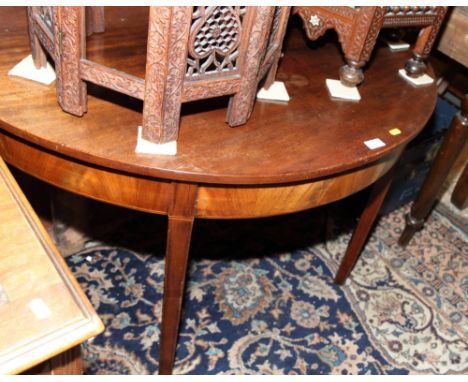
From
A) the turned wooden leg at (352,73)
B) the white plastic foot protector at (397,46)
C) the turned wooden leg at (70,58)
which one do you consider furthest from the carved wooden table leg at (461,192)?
the turned wooden leg at (70,58)

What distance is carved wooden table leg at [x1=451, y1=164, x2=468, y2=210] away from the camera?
1.83 m

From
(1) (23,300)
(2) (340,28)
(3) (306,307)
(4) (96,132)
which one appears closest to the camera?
(1) (23,300)

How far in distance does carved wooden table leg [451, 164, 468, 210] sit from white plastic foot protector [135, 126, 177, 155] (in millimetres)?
1253

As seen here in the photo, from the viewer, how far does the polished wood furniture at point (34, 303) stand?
2.06 feet

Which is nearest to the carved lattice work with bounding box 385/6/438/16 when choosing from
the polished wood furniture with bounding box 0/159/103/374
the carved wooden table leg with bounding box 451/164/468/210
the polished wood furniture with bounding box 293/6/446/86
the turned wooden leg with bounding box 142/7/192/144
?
the polished wood furniture with bounding box 293/6/446/86

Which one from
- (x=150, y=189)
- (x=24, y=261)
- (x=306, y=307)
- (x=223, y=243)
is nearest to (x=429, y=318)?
(x=306, y=307)

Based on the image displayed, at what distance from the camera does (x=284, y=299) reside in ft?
4.89

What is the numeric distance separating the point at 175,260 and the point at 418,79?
2.02ft

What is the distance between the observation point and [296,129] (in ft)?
3.24

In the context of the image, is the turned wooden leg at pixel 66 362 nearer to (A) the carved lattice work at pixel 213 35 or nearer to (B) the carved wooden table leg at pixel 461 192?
(A) the carved lattice work at pixel 213 35

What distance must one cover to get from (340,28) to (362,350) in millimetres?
783

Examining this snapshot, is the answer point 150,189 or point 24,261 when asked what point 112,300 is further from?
point 24,261

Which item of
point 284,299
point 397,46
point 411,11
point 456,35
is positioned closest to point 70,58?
point 411,11

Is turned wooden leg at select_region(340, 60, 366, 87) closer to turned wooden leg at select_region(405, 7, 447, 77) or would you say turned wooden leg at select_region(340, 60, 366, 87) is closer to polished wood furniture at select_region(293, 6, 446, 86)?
polished wood furniture at select_region(293, 6, 446, 86)
